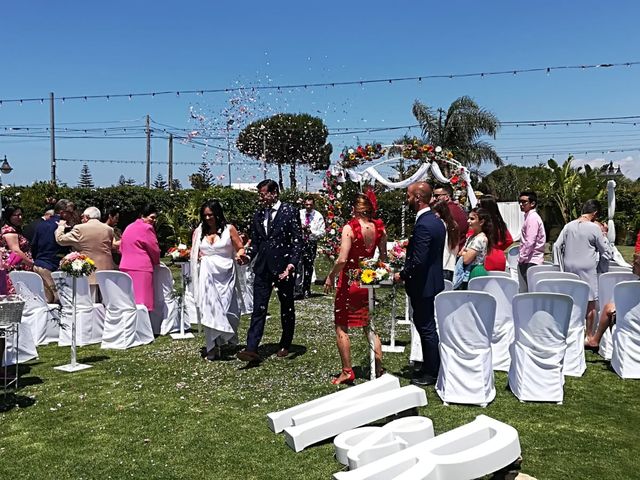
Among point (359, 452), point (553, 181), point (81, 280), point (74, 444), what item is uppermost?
point (553, 181)

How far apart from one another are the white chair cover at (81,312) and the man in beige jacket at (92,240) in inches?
9.9

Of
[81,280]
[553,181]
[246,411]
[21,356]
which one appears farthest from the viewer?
[553,181]

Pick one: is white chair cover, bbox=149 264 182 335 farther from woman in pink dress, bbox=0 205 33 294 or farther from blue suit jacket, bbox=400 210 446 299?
blue suit jacket, bbox=400 210 446 299

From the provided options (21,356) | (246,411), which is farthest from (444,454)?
(21,356)

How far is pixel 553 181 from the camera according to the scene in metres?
20.6

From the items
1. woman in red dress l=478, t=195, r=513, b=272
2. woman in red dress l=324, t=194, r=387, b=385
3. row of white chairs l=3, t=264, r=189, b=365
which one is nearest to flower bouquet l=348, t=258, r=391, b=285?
woman in red dress l=324, t=194, r=387, b=385

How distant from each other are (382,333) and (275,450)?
4.37 m

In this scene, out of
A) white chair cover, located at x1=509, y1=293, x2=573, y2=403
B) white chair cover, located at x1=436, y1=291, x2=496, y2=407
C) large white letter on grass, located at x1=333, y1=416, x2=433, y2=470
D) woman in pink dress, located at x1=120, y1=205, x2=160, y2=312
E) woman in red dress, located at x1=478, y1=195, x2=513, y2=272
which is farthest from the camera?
woman in pink dress, located at x1=120, y1=205, x2=160, y2=312

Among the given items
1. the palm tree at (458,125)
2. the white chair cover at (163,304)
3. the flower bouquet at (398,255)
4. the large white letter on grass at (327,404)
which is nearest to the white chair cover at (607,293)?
the flower bouquet at (398,255)

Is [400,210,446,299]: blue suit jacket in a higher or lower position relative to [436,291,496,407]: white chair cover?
higher

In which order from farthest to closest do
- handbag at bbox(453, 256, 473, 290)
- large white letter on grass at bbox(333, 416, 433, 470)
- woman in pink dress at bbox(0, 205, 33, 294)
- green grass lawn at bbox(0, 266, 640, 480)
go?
woman in pink dress at bbox(0, 205, 33, 294) < handbag at bbox(453, 256, 473, 290) < green grass lawn at bbox(0, 266, 640, 480) < large white letter on grass at bbox(333, 416, 433, 470)

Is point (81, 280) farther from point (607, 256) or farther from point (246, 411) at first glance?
point (607, 256)

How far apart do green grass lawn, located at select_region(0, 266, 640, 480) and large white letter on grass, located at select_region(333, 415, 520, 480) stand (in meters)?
0.66

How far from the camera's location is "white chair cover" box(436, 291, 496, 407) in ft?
17.2
